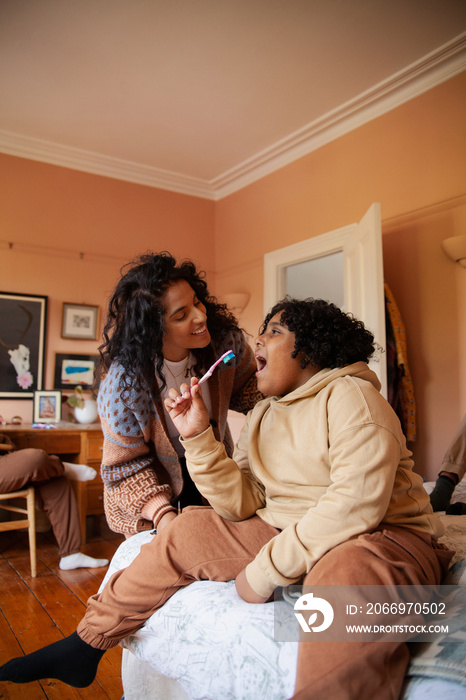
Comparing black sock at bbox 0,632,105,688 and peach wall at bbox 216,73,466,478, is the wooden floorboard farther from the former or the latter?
peach wall at bbox 216,73,466,478

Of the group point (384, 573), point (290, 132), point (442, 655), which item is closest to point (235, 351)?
point (384, 573)

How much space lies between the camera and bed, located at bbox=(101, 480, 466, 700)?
796 mm

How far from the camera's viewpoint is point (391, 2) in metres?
2.64

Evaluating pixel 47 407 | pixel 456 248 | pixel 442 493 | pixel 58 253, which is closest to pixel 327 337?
pixel 442 493

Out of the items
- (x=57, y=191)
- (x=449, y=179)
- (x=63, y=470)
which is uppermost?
(x=57, y=191)

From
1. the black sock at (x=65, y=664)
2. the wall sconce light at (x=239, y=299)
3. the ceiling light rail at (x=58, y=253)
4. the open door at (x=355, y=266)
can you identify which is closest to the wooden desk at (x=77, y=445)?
the ceiling light rail at (x=58, y=253)

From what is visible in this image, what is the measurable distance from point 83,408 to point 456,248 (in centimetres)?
272

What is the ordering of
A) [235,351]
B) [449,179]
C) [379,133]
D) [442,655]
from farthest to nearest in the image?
[379,133], [449,179], [235,351], [442,655]

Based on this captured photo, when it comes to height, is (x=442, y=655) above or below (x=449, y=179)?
below

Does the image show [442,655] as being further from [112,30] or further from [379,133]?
[379,133]

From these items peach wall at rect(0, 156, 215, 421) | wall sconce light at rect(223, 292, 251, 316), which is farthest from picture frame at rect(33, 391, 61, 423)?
wall sconce light at rect(223, 292, 251, 316)

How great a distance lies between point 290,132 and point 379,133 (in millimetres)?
773

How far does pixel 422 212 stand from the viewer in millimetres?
3203

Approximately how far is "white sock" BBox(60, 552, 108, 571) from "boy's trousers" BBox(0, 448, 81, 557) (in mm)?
28
